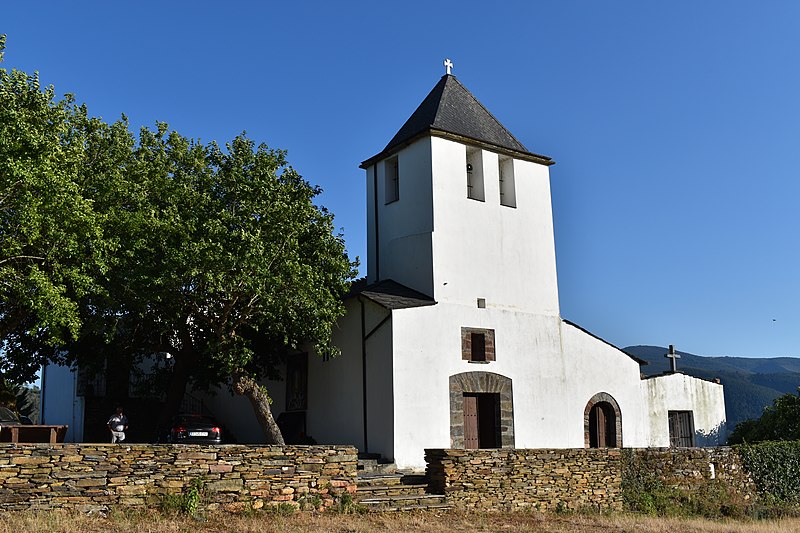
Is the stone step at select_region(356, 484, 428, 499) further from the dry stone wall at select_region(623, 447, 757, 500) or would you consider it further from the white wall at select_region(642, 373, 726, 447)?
the white wall at select_region(642, 373, 726, 447)

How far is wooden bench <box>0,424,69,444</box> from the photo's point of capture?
15867mm

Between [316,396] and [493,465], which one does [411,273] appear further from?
[493,465]

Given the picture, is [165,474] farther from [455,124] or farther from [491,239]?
[455,124]

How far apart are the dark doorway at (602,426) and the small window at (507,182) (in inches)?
262

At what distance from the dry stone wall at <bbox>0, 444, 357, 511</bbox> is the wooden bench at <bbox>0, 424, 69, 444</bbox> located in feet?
11.0

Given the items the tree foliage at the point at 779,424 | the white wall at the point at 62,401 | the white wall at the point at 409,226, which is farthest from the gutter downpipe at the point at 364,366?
the tree foliage at the point at 779,424

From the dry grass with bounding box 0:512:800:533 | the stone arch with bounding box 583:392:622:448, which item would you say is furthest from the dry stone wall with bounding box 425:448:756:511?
the stone arch with bounding box 583:392:622:448

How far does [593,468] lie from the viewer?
1816cm

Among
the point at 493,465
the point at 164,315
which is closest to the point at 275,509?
the point at 493,465

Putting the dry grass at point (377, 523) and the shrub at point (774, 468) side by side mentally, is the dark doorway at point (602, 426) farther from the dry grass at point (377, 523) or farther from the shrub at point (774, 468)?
the dry grass at point (377, 523)

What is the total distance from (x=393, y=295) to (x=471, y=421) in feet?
13.1

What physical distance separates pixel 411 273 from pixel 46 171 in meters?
10.3

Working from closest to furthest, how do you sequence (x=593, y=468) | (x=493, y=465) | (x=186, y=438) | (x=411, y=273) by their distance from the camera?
1. (x=493, y=465)
2. (x=593, y=468)
3. (x=186, y=438)
4. (x=411, y=273)

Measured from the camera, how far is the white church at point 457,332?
64.2 feet
